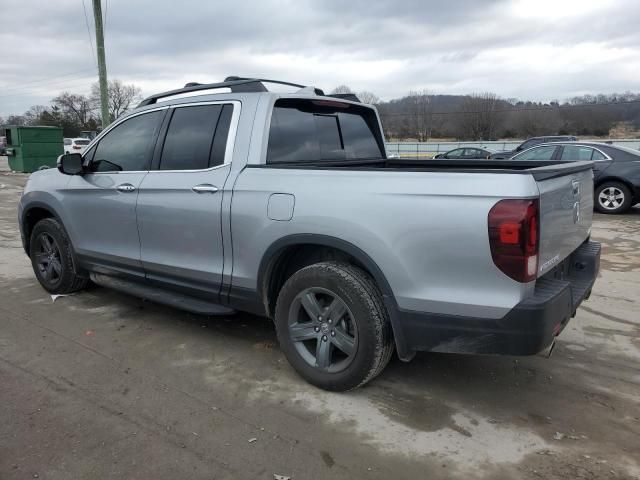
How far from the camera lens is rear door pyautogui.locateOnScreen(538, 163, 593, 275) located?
9.11 ft

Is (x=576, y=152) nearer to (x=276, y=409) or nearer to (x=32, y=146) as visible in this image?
(x=276, y=409)

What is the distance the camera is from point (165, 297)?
425cm

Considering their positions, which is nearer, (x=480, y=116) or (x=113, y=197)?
(x=113, y=197)

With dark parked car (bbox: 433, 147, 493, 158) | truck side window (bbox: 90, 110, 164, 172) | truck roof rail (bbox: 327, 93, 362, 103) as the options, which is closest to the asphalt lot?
truck side window (bbox: 90, 110, 164, 172)

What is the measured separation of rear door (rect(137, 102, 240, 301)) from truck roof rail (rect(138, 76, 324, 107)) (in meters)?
0.15

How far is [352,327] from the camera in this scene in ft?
10.8

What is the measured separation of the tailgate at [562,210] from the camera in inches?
109

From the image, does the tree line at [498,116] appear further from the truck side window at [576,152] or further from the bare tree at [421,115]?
the truck side window at [576,152]

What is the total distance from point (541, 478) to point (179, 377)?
2.30 meters

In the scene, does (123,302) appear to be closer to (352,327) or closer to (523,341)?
(352,327)

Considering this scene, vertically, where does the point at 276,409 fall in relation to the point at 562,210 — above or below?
below

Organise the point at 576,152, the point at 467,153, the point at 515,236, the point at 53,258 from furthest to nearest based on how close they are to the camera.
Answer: the point at 467,153 < the point at 576,152 < the point at 53,258 < the point at 515,236

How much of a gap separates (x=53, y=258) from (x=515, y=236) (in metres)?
4.64

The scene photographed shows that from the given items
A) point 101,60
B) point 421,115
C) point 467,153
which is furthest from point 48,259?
point 421,115
